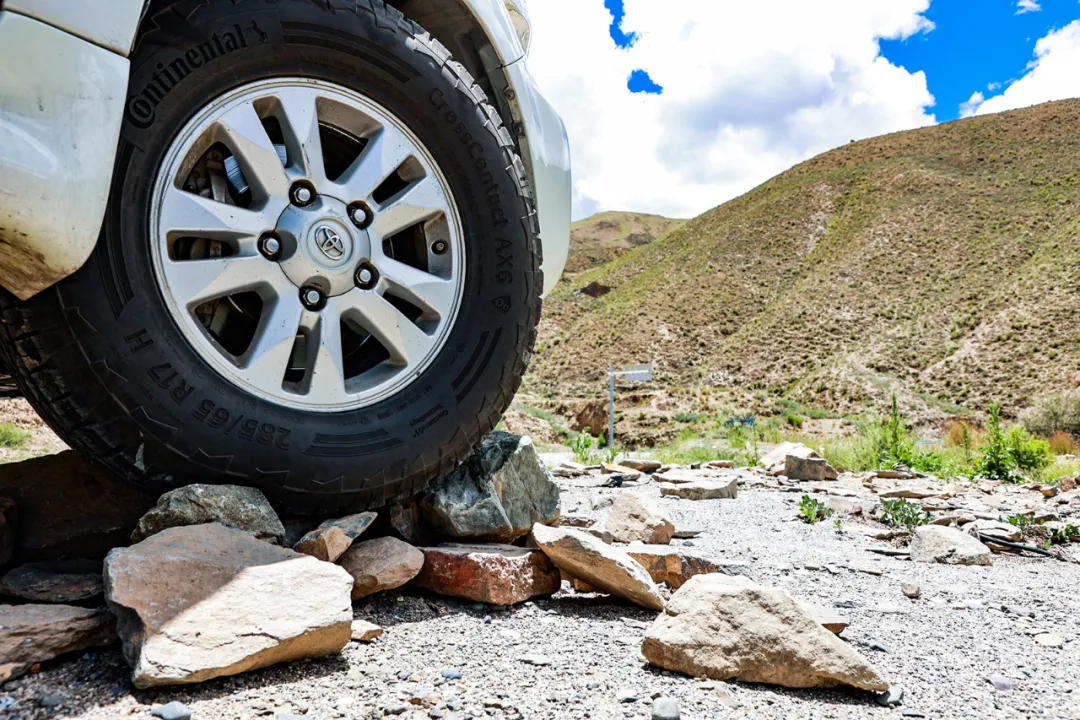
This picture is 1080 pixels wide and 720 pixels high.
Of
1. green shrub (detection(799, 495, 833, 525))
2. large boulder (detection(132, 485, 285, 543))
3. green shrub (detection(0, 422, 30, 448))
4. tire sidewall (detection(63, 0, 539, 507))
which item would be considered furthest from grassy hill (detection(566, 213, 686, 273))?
large boulder (detection(132, 485, 285, 543))

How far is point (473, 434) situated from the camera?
227cm

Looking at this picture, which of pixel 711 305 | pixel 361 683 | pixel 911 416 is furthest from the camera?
pixel 711 305

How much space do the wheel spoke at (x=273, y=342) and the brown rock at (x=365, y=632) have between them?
0.67 metres

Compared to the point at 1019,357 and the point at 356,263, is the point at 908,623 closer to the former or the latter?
the point at 356,263

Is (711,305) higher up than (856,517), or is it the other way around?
(711,305)

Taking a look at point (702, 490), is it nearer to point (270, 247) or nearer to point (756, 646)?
point (756, 646)

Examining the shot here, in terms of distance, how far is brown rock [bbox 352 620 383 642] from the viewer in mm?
1767

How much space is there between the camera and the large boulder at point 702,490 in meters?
5.63

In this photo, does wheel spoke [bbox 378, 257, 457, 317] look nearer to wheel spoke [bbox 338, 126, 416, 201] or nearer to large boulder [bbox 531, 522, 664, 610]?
wheel spoke [bbox 338, 126, 416, 201]

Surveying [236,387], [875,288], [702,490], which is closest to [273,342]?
[236,387]

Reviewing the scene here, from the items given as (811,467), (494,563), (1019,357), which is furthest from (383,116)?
(1019,357)

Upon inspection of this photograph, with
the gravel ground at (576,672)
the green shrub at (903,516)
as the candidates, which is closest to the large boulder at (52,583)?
the gravel ground at (576,672)

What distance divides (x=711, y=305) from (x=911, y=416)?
17459mm

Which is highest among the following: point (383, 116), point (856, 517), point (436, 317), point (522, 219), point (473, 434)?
point (383, 116)
